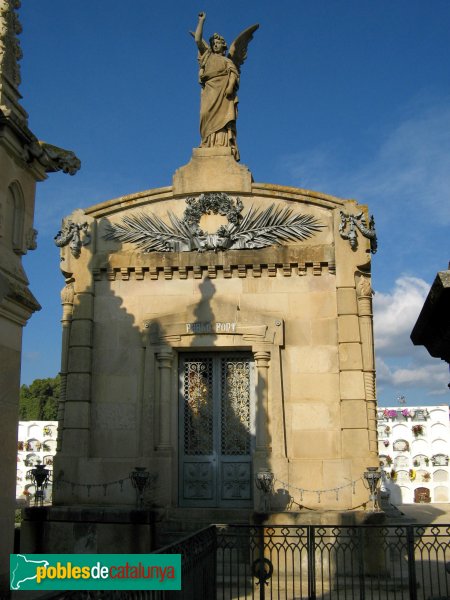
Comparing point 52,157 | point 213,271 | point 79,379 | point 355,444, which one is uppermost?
point 213,271

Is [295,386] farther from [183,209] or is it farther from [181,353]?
[183,209]

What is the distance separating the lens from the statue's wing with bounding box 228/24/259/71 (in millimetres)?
15915

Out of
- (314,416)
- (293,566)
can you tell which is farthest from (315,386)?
(293,566)

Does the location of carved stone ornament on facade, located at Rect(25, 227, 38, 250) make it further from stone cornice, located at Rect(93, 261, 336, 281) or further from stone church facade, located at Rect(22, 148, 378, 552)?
stone cornice, located at Rect(93, 261, 336, 281)

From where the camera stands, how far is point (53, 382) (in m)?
67.7

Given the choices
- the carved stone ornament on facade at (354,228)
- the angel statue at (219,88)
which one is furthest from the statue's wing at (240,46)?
the carved stone ornament on facade at (354,228)

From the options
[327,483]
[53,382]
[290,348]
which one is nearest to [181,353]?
[290,348]

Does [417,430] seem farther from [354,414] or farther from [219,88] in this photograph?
[219,88]

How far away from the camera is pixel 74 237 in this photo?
1465cm

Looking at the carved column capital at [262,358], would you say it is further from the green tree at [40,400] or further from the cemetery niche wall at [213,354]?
the green tree at [40,400]

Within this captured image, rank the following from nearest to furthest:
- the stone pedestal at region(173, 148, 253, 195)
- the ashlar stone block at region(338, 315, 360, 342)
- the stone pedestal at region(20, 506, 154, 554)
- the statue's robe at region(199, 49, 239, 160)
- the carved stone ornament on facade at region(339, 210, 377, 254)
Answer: the stone pedestal at region(20, 506, 154, 554), the ashlar stone block at region(338, 315, 360, 342), the carved stone ornament on facade at region(339, 210, 377, 254), the stone pedestal at region(173, 148, 253, 195), the statue's robe at region(199, 49, 239, 160)

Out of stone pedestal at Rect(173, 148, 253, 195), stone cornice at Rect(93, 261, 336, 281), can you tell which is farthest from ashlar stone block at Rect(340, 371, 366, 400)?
stone pedestal at Rect(173, 148, 253, 195)

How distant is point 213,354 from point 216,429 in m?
1.48

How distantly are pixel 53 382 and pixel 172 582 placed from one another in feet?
209
